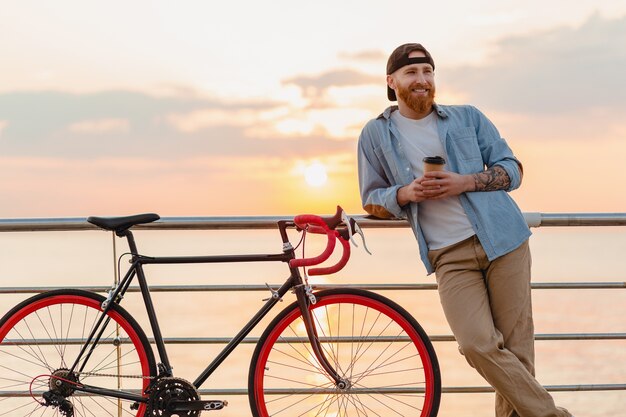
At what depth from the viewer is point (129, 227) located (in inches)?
138

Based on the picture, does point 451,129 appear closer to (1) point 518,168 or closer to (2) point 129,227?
(1) point 518,168

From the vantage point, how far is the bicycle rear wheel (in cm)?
362

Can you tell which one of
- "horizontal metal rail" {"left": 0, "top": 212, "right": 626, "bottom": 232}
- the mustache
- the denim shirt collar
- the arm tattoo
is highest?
the mustache

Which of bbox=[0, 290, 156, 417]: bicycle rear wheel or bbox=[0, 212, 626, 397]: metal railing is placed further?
bbox=[0, 212, 626, 397]: metal railing

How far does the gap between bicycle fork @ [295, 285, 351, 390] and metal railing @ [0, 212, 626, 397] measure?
0.33m

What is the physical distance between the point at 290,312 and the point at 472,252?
760mm

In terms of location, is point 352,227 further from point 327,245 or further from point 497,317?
point 497,317

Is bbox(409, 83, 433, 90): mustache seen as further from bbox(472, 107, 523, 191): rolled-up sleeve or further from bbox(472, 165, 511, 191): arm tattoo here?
bbox(472, 165, 511, 191): arm tattoo

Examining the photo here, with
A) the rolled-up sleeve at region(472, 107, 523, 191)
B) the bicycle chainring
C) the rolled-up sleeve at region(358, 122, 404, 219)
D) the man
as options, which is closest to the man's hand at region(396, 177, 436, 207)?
the man

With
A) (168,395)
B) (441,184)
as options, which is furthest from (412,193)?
(168,395)

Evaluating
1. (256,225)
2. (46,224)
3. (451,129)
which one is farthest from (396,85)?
(46,224)

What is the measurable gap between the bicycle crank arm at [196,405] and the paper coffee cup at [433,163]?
1209 mm

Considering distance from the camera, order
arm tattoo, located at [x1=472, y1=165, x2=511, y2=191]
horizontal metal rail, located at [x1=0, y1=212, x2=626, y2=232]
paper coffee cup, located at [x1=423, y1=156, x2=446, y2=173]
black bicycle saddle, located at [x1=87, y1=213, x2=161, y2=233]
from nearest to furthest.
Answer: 1. paper coffee cup, located at [x1=423, y1=156, x2=446, y2=173]
2. arm tattoo, located at [x1=472, y1=165, x2=511, y2=191]
3. black bicycle saddle, located at [x1=87, y1=213, x2=161, y2=233]
4. horizontal metal rail, located at [x1=0, y1=212, x2=626, y2=232]

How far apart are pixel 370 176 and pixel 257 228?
64 cm
